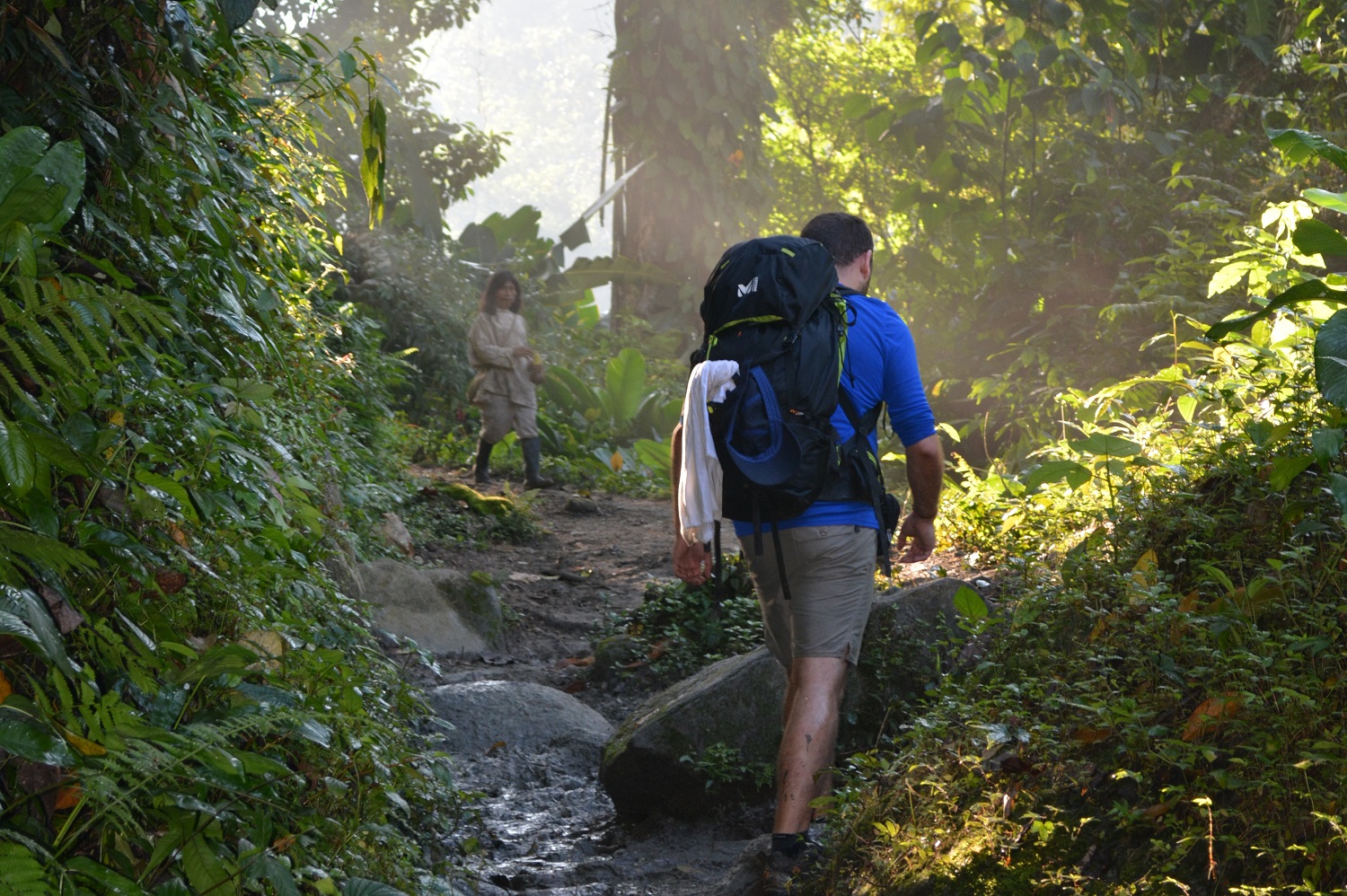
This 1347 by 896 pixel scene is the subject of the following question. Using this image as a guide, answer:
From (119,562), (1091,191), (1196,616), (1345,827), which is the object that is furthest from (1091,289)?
(119,562)

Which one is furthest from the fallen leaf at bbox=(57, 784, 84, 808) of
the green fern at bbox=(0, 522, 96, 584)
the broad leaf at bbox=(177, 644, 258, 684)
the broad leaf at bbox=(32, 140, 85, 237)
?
the broad leaf at bbox=(32, 140, 85, 237)

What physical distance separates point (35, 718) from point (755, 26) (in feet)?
57.5

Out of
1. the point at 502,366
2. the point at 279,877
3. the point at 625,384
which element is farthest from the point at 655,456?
the point at 279,877

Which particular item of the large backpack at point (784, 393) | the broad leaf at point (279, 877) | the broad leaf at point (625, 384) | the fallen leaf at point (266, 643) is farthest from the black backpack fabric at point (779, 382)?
the broad leaf at point (625, 384)

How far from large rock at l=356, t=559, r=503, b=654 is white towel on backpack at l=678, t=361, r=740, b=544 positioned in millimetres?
2762

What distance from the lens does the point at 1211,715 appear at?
8.91 feet

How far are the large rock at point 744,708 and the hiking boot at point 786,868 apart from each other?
36.3 inches

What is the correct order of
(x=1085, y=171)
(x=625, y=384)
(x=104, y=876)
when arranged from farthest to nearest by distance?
1. (x=625, y=384)
2. (x=1085, y=171)
3. (x=104, y=876)

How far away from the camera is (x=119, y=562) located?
216 centimetres

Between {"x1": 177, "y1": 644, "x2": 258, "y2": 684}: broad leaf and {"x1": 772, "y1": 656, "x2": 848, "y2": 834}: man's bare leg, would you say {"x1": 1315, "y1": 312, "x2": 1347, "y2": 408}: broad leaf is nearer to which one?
{"x1": 772, "y1": 656, "x2": 848, "y2": 834}: man's bare leg

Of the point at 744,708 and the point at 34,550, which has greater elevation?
the point at 34,550

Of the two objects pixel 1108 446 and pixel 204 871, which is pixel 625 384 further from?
pixel 204 871

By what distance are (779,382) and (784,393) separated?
4cm

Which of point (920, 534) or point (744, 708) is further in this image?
point (744, 708)
